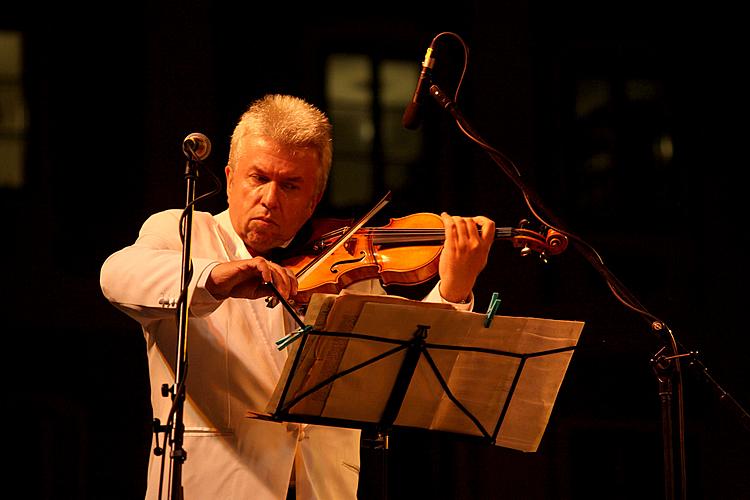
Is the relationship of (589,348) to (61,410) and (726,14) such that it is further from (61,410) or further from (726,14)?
(61,410)

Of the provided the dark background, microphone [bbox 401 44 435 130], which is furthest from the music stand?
the dark background

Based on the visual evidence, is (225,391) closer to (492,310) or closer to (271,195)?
(271,195)

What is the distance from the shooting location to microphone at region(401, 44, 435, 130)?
2.96 meters

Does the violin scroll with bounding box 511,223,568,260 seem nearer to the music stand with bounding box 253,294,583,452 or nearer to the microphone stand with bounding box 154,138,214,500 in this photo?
the music stand with bounding box 253,294,583,452

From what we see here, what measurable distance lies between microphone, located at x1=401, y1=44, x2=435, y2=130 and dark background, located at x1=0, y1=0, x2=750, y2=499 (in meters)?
3.19

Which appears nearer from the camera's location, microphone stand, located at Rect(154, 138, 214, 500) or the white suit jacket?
microphone stand, located at Rect(154, 138, 214, 500)

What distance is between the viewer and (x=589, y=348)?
7215mm

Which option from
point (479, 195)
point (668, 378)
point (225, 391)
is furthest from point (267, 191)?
A: point (479, 195)

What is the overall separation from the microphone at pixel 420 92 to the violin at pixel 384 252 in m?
0.33

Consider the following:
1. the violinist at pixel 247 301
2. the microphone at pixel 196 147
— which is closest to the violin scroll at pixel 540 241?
the violinist at pixel 247 301

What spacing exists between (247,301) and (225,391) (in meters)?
0.30

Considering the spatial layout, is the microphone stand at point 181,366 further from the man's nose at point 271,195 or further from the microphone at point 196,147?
the man's nose at point 271,195

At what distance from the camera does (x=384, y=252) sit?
3.25 m

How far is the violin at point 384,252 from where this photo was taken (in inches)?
122
